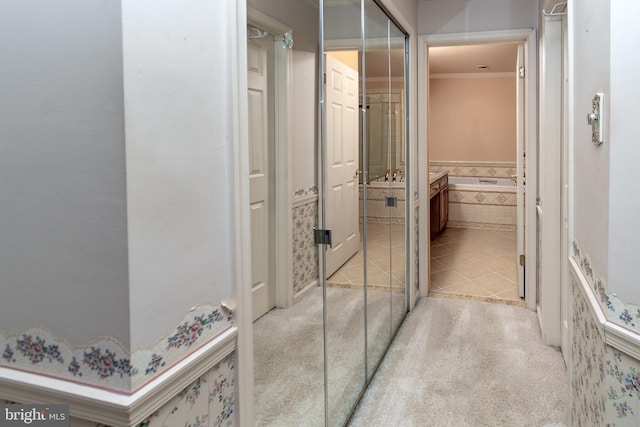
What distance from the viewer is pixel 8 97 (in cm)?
102

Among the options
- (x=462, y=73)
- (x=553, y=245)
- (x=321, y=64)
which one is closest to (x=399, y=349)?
(x=553, y=245)

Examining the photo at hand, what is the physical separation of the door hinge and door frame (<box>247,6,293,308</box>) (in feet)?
0.80

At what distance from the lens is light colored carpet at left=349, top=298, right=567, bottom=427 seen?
7.82 feet

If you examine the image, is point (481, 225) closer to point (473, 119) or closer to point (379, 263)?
point (473, 119)

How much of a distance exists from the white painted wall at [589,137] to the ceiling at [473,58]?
3951mm

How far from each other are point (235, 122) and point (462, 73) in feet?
23.8

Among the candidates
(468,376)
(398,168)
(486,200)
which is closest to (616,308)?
(468,376)

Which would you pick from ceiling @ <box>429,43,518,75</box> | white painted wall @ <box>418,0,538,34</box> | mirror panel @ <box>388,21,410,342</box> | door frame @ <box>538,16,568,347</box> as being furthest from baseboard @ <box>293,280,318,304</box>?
ceiling @ <box>429,43,518,75</box>

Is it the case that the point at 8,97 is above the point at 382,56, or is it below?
below

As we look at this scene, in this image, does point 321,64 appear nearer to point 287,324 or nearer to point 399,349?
point 287,324

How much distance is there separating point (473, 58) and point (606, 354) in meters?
5.86

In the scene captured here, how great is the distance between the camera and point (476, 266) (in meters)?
5.18

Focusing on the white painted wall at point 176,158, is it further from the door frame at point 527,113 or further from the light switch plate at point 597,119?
the door frame at point 527,113

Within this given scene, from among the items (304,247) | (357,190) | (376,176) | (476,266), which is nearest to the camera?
(304,247)
